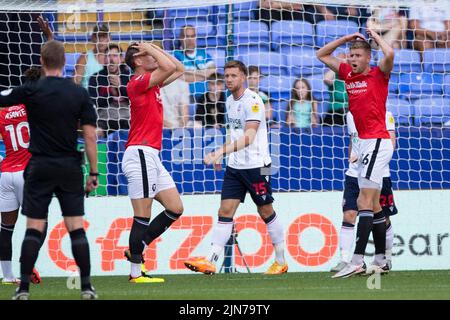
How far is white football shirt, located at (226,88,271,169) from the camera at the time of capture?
421 inches

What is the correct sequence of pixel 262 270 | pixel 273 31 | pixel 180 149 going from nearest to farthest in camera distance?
pixel 262 270
pixel 180 149
pixel 273 31

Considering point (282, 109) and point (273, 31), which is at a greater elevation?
point (273, 31)

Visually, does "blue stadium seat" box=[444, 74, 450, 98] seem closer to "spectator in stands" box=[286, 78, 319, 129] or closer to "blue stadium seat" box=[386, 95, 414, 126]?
"blue stadium seat" box=[386, 95, 414, 126]

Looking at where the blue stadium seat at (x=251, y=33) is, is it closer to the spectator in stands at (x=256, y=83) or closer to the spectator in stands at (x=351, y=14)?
the spectator in stands at (x=256, y=83)

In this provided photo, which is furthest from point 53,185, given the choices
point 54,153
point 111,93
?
point 111,93

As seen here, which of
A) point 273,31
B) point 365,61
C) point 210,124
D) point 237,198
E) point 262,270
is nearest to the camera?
point 365,61

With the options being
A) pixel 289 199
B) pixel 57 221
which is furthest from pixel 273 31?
pixel 57 221

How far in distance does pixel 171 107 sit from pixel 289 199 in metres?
2.94

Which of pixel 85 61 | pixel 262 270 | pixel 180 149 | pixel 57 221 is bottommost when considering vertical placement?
pixel 262 270

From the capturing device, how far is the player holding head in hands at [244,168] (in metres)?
10.6

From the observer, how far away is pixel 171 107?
47.3 ft

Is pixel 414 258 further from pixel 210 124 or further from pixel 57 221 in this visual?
pixel 57 221

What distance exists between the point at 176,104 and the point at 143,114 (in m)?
4.59

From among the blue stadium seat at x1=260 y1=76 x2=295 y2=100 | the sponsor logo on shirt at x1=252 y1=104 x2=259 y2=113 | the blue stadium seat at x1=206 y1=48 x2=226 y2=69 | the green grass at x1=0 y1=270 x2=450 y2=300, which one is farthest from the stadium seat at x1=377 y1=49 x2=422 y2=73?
the sponsor logo on shirt at x1=252 y1=104 x2=259 y2=113
